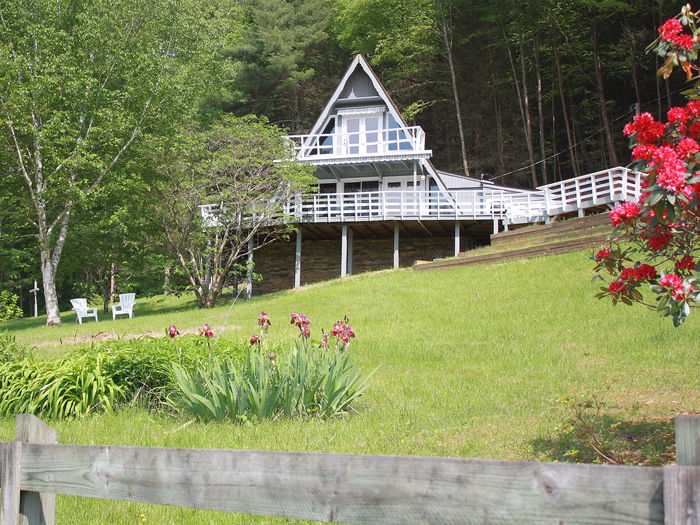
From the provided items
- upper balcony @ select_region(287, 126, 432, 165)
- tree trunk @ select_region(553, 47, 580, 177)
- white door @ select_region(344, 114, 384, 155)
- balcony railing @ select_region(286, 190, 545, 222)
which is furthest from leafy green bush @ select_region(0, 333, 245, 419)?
tree trunk @ select_region(553, 47, 580, 177)

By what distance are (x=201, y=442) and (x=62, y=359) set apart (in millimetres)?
2978

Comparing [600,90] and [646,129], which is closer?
[646,129]

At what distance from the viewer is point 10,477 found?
262cm

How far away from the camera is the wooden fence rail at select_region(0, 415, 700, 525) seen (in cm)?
166

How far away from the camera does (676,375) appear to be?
7.38 metres

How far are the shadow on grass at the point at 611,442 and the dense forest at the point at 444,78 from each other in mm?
19178

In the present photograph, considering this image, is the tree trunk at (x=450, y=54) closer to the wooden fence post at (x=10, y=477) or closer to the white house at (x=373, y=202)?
the white house at (x=373, y=202)

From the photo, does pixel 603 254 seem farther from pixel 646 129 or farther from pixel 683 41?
pixel 683 41

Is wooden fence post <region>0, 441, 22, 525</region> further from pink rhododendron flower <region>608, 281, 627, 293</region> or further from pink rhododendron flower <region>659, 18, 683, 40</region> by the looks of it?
pink rhododendron flower <region>659, 18, 683, 40</region>

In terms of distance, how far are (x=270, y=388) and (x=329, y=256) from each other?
867 inches

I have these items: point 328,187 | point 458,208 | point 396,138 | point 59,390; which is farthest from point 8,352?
point 328,187

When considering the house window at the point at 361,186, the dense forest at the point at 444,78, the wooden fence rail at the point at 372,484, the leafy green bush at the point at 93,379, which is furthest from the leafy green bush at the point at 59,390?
the house window at the point at 361,186

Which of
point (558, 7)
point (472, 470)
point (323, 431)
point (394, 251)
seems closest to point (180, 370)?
point (323, 431)

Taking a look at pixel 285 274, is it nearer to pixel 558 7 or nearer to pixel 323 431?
pixel 558 7
